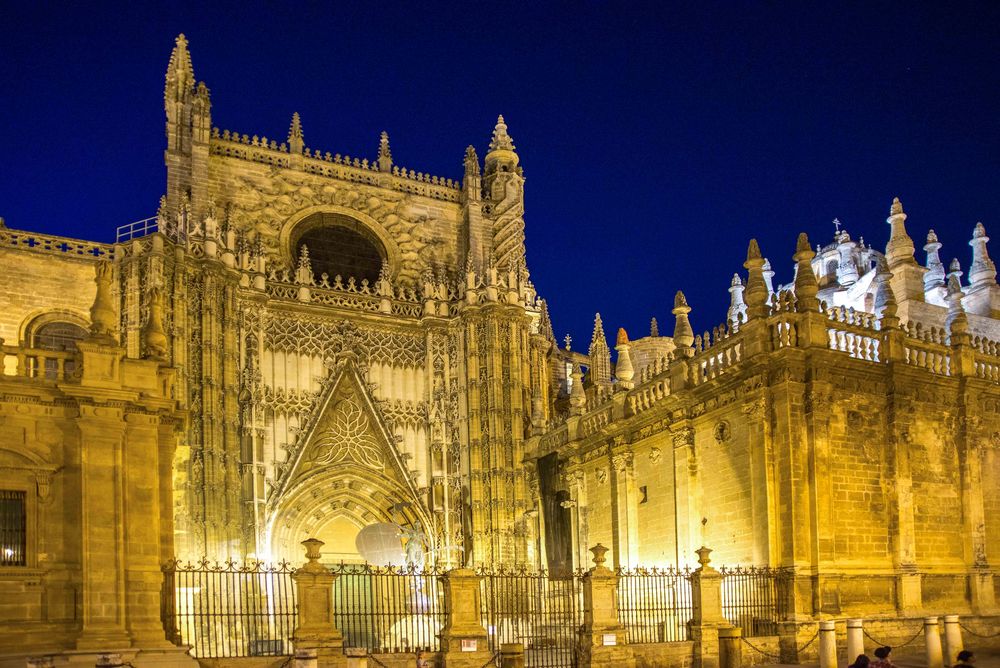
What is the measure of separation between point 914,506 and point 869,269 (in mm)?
13466

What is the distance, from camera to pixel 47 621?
1334 cm

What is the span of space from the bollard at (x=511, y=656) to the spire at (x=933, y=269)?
1612 centimetres

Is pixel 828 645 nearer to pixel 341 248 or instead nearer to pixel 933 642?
pixel 933 642

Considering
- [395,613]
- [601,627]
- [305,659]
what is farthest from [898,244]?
[305,659]

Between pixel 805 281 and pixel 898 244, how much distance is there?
7329 millimetres

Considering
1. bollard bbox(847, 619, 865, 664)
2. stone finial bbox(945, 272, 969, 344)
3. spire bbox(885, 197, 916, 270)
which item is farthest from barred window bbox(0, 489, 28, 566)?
spire bbox(885, 197, 916, 270)

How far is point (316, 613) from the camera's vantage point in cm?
1539

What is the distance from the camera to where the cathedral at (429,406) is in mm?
14094

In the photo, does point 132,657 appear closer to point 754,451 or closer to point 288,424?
point 754,451

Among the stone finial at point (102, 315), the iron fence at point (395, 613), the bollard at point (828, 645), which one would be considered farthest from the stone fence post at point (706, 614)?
the stone finial at point (102, 315)

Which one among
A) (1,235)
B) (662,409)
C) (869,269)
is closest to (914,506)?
(662,409)

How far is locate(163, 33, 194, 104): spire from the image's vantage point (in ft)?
88.7

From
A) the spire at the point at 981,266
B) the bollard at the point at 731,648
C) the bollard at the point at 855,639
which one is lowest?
the bollard at the point at 731,648

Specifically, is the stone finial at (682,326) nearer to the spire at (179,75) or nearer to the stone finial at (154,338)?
the stone finial at (154,338)
